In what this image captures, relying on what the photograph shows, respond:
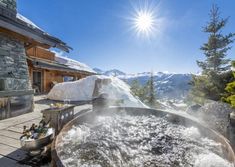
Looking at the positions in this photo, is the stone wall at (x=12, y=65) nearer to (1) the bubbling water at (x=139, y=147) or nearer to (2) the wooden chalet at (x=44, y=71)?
(1) the bubbling water at (x=139, y=147)

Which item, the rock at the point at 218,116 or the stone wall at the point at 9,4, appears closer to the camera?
the rock at the point at 218,116

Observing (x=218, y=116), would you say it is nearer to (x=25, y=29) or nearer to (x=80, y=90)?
(x=25, y=29)

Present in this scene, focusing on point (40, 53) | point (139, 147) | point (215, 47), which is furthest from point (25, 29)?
point (215, 47)

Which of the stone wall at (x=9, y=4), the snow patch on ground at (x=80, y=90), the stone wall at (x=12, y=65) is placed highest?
the stone wall at (x=9, y=4)

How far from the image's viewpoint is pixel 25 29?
13.1 feet

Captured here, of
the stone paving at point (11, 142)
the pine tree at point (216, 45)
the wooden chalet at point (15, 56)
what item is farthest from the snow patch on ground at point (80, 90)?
the pine tree at point (216, 45)

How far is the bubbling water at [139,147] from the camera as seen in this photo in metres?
1.93

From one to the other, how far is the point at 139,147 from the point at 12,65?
14.4 ft

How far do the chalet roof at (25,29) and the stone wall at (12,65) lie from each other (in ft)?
2.57

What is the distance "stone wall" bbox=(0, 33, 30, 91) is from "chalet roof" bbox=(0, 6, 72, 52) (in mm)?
784

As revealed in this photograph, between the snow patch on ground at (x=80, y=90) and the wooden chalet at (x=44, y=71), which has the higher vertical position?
the wooden chalet at (x=44, y=71)

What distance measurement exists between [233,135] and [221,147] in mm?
266

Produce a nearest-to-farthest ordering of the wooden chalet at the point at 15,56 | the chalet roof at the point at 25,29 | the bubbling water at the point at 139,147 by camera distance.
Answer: the bubbling water at the point at 139,147 < the chalet roof at the point at 25,29 < the wooden chalet at the point at 15,56

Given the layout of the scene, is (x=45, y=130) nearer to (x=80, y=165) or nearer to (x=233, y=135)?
(x=80, y=165)
